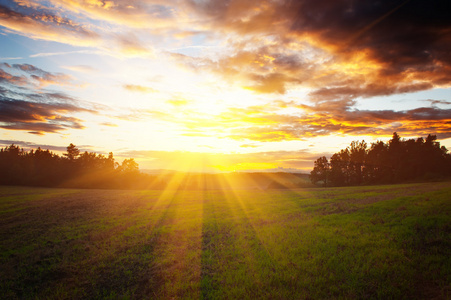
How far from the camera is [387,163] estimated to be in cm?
7612

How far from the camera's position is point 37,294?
8469 mm

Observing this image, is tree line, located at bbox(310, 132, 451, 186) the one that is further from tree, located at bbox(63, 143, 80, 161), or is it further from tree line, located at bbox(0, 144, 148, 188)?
tree, located at bbox(63, 143, 80, 161)

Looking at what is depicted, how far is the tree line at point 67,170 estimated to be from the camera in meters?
81.4

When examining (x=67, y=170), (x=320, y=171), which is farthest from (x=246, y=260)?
(x=67, y=170)

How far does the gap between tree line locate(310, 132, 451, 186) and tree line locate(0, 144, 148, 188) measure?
8430 centimetres

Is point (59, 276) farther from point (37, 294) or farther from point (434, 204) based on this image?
point (434, 204)

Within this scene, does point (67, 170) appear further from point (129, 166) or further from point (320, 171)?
point (320, 171)

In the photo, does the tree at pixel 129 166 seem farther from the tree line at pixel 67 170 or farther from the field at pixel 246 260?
the field at pixel 246 260

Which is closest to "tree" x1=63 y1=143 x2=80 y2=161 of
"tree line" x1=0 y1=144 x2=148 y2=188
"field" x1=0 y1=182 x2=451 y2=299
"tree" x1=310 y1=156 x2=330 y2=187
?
"tree line" x1=0 y1=144 x2=148 y2=188

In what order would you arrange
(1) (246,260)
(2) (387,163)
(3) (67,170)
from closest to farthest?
(1) (246,260) < (2) (387,163) < (3) (67,170)

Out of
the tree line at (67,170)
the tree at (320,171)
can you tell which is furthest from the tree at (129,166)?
the tree at (320,171)

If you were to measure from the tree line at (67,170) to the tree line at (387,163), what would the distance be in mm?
84304

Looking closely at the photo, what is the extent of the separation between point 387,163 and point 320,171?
23171 millimetres

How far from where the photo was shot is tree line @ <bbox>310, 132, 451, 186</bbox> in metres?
70.0
